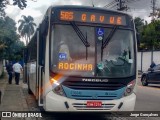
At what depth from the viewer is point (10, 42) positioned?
35.2 meters

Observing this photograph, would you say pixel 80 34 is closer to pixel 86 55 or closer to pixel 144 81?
pixel 86 55

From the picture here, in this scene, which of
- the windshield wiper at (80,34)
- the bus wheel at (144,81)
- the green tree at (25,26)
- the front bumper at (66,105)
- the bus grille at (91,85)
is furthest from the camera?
the green tree at (25,26)

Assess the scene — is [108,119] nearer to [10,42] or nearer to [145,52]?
[10,42]

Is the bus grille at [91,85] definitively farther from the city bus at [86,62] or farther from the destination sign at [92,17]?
the destination sign at [92,17]

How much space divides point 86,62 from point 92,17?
1.29 m

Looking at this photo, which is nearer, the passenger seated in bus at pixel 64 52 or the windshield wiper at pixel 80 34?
the passenger seated in bus at pixel 64 52

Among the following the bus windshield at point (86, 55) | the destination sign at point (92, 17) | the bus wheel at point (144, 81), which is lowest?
the bus wheel at point (144, 81)

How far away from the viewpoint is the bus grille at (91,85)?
8953 millimetres

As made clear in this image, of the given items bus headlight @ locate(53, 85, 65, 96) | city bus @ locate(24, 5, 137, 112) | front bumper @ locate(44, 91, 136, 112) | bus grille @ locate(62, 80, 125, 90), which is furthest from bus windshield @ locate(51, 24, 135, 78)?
front bumper @ locate(44, 91, 136, 112)

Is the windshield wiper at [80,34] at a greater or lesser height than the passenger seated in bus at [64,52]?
greater

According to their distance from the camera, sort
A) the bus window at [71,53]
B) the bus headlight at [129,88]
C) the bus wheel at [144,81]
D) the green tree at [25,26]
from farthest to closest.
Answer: the green tree at [25,26] → the bus wheel at [144,81] → the bus headlight at [129,88] → the bus window at [71,53]

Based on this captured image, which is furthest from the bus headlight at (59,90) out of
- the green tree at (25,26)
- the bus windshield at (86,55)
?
the green tree at (25,26)

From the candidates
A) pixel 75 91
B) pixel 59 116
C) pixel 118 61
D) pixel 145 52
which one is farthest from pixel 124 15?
pixel 145 52

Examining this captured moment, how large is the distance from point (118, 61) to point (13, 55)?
1260 inches
